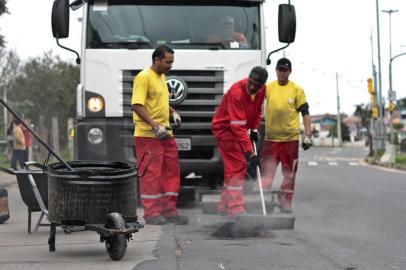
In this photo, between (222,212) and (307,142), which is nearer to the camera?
(222,212)

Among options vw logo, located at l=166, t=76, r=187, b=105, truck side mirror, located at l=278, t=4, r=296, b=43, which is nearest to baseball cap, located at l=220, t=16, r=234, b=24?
truck side mirror, located at l=278, t=4, r=296, b=43

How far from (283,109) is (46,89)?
129 feet

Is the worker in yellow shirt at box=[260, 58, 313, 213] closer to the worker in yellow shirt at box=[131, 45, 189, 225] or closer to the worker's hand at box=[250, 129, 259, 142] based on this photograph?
the worker's hand at box=[250, 129, 259, 142]

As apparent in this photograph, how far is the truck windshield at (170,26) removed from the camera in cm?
1041

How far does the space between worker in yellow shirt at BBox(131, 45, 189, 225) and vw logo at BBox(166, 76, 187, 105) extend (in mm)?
987

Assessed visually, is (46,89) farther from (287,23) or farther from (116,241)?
(116,241)

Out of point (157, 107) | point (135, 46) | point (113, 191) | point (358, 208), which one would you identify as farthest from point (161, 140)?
point (358, 208)

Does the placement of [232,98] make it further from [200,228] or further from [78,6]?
[78,6]

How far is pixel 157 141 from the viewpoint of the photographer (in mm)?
9000

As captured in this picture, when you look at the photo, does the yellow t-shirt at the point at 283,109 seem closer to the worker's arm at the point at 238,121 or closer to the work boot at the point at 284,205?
the work boot at the point at 284,205

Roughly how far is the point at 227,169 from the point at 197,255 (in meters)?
2.62

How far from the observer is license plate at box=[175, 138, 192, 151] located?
1036 centimetres

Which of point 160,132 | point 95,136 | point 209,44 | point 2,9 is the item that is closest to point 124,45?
point 209,44

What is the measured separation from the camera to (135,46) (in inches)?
405
